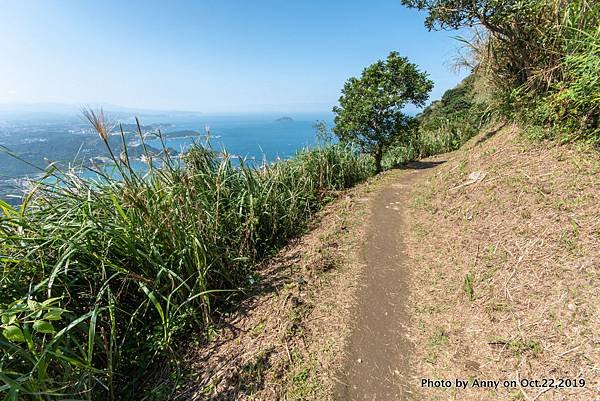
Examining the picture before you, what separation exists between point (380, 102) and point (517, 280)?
5940mm

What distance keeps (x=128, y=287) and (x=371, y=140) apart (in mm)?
7067

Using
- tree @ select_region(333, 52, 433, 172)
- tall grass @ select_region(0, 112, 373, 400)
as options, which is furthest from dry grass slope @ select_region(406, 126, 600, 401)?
tree @ select_region(333, 52, 433, 172)

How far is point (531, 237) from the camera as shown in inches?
92.0

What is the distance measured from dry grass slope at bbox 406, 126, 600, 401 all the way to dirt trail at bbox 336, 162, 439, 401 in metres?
0.13

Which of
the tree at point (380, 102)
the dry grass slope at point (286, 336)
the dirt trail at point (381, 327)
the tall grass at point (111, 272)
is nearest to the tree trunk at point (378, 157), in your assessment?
the tree at point (380, 102)

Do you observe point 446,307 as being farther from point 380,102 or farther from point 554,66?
point 380,102

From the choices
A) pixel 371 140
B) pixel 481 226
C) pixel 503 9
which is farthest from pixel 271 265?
pixel 371 140

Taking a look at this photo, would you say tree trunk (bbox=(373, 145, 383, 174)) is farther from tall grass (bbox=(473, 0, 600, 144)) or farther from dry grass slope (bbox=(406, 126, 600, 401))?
dry grass slope (bbox=(406, 126, 600, 401))

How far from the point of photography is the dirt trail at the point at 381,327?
177 centimetres

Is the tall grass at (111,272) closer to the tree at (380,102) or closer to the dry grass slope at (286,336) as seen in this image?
the dry grass slope at (286,336)

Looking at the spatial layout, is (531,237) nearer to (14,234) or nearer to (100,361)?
(100,361)

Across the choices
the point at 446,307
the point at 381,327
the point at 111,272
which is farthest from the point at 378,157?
the point at 111,272

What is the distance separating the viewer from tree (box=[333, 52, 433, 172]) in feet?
23.2

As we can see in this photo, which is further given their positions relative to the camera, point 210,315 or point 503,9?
point 503,9
